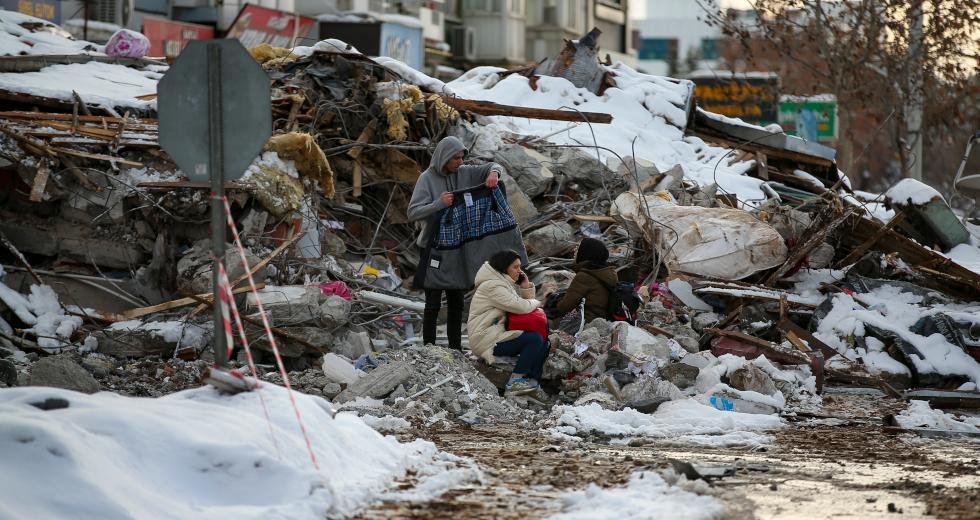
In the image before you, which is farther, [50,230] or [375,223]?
[375,223]

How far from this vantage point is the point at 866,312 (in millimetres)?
13570

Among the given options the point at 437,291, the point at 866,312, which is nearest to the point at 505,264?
the point at 437,291

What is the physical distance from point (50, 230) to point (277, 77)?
12.3 feet

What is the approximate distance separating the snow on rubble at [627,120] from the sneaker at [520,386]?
23.3ft

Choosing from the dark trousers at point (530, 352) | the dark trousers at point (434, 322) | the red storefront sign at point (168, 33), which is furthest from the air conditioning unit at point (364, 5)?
the dark trousers at point (530, 352)

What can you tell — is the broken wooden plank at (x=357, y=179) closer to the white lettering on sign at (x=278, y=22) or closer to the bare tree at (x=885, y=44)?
the bare tree at (x=885, y=44)

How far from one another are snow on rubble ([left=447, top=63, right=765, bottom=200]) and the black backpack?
17.7ft

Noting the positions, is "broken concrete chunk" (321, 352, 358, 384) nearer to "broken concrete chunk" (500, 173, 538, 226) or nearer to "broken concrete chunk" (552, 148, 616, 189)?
"broken concrete chunk" (500, 173, 538, 226)

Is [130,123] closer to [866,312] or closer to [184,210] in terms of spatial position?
[184,210]

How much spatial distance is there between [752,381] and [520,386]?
1.93 metres

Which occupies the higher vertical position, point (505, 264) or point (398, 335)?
point (505, 264)

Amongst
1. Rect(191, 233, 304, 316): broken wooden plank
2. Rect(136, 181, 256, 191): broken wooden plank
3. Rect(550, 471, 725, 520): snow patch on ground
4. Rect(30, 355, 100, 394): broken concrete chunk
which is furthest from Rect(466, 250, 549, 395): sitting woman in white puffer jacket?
Rect(550, 471, 725, 520): snow patch on ground

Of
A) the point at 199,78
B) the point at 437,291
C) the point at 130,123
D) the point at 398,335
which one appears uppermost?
the point at 199,78

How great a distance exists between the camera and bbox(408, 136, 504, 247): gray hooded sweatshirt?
1194 centimetres
